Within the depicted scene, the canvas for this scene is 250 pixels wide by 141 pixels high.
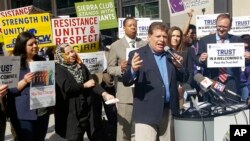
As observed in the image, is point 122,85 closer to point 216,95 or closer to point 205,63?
point 205,63

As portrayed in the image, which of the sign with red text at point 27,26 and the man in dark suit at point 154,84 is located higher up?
the sign with red text at point 27,26

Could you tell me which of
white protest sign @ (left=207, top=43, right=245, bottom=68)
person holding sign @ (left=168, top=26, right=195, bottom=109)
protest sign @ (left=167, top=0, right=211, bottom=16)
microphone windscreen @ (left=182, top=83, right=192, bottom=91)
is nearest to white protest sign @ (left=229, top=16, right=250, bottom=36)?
protest sign @ (left=167, top=0, right=211, bottom=16)

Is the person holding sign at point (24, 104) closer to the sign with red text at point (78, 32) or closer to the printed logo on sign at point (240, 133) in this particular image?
the sign with red text at point (78, 32)

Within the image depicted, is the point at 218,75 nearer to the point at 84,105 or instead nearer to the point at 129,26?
the point at 129,26

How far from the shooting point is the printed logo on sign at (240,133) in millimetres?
3779

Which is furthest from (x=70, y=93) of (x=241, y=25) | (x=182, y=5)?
(x=182, y=5)

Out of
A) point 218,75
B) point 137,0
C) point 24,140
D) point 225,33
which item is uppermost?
point 137,0

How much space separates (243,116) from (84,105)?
6.34 feet

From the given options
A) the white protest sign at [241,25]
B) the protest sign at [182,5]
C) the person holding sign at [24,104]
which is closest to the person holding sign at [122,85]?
the person holding sign at [24,104]

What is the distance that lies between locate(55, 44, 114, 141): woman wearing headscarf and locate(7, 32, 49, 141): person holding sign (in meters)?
0.30

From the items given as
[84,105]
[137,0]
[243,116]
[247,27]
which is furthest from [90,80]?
[137,0]

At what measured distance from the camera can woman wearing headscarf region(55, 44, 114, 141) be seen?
17.5ft

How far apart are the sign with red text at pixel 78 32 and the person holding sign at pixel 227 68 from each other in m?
1.49

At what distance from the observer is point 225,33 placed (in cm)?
587
